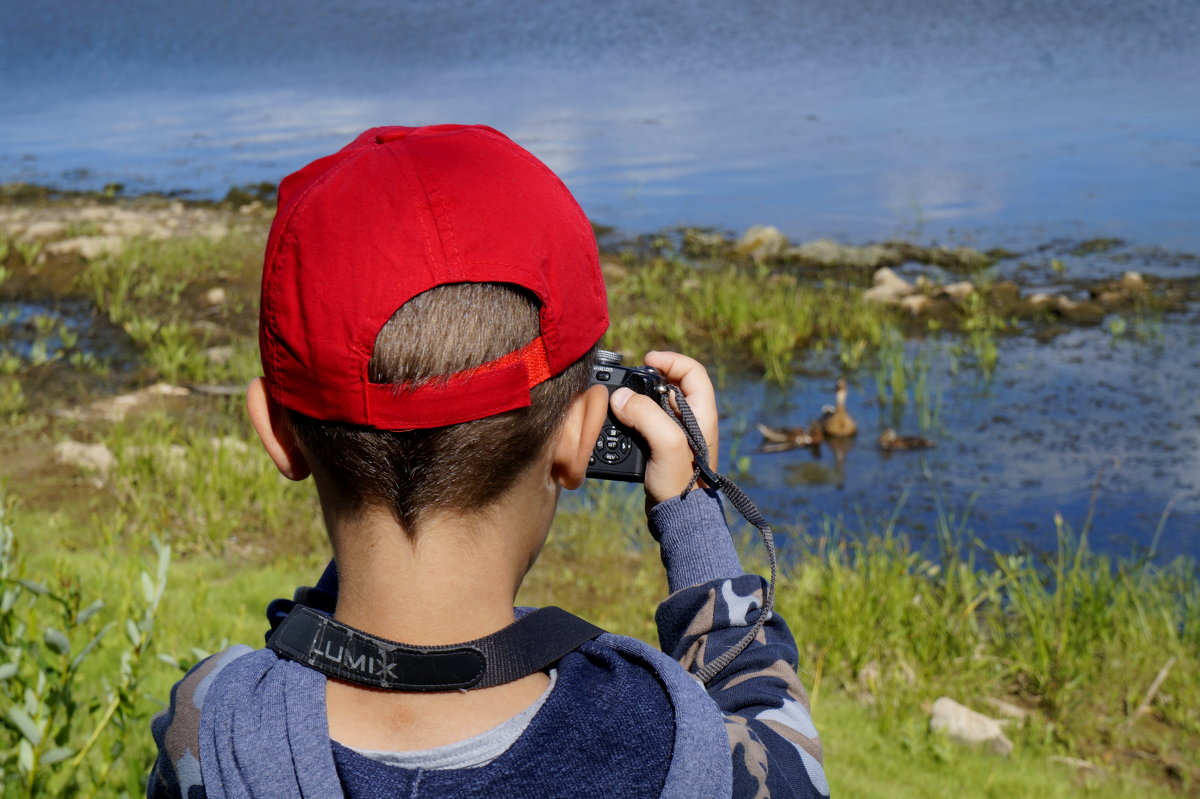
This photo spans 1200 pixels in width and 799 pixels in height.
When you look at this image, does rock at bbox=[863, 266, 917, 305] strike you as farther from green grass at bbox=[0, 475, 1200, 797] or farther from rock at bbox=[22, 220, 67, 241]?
rock at bbox=[22, 220, 67, 241]

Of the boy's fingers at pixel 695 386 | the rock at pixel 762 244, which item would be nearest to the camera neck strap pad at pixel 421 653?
the boy's fingers at pixel 695 386

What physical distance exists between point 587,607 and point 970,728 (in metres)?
1.57

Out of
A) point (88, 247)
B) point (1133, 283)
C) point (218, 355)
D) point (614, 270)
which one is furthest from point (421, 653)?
point (88, 247)

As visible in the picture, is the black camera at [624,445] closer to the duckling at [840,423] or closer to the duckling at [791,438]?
the duckling at [791,438]

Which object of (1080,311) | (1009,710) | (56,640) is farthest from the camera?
(1080,311)

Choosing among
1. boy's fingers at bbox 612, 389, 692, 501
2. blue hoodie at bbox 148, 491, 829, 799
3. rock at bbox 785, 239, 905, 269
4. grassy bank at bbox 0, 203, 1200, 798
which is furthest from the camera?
rock at bbox 785, 239, 905, 269

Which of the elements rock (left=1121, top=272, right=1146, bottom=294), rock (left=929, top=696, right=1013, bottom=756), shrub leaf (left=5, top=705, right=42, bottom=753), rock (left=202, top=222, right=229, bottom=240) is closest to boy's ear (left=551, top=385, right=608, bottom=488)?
shrub leaf (left=5, top=705, right=42, bottom=753)

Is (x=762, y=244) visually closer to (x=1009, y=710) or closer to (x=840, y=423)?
(x=840, y=423)

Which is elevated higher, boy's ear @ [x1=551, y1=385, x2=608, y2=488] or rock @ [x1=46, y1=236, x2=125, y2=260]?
boy's ear @ [x1=551, y1=385, x2=608, y2=488]

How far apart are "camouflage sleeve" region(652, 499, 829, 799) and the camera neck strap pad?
0.23 m

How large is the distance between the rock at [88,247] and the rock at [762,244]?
597 centimetres

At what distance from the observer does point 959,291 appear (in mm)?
9414

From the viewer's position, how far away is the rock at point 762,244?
11.2m

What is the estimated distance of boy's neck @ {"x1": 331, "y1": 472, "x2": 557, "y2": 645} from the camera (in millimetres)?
1214
